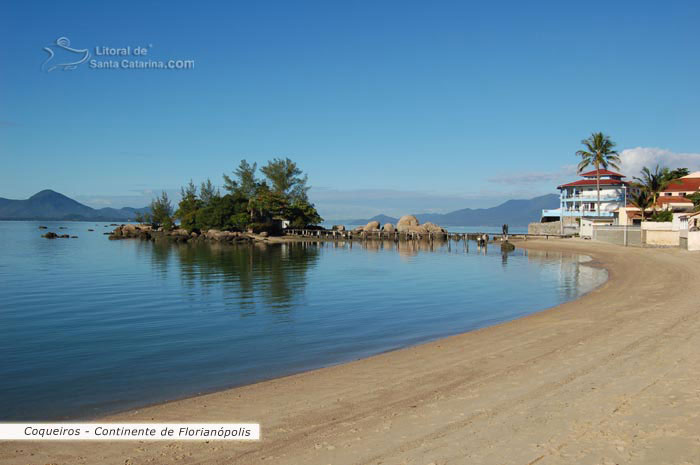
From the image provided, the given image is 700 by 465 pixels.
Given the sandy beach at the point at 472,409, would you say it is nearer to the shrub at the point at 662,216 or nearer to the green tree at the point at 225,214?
the shrub at the point at 662,216

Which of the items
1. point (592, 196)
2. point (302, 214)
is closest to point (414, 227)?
point (302, 214)

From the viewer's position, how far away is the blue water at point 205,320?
10.7 metres

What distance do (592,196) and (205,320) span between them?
7905 cm

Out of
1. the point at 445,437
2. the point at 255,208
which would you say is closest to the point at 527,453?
the point at 445,437

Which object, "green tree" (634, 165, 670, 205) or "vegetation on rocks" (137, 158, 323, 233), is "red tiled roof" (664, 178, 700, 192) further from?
"vegetation on rocks" (137, 158, 323, 233)

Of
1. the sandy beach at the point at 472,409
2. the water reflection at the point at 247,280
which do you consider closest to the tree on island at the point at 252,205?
the water reflection at the point at 247,280

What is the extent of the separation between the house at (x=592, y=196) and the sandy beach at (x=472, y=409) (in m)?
74.0

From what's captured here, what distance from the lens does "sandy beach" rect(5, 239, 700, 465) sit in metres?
5.90

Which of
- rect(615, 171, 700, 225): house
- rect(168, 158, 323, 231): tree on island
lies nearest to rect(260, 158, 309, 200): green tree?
rect(168, 158, 323, 231): tree on island

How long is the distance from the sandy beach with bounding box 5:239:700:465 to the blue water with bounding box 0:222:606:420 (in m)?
1.80

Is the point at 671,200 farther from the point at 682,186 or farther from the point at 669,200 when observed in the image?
the point at 682,186

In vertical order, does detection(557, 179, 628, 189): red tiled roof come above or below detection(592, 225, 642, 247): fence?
above

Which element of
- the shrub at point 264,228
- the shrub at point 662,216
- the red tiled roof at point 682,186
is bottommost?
the shrub at point 264,228

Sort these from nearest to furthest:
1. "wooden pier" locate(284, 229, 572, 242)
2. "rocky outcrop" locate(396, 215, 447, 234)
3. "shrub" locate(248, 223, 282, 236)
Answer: "wooden pier" locate(284, 229, 572, 242)
"shrub" locate(248, 223, 282, 236)
"rocky outcrop" locate(396, 215, 447, 234)
